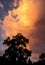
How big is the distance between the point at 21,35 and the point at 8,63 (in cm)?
1559

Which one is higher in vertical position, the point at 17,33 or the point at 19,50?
the point at 17,33

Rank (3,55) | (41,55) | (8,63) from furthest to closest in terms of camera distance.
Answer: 1. (41,55)
2. (3,55)
3. (8,63)

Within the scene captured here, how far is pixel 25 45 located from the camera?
5303 centimetres

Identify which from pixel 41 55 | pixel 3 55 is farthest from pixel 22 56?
pixel 41 55

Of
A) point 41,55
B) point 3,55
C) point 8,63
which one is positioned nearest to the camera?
point 8,63

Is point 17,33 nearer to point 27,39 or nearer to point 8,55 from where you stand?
point 27,39

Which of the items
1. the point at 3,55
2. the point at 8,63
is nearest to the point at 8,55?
the point at 3,55

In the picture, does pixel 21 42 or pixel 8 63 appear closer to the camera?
pixel 8 63

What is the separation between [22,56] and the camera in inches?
2060

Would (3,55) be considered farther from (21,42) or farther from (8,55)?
(21,42)

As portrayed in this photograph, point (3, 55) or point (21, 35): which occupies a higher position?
point (21, 35)

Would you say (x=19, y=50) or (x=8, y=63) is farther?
(x=19, y=50)

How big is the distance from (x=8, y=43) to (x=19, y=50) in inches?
151

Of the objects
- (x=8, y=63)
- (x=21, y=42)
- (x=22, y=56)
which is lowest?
(x=8, y=63)
